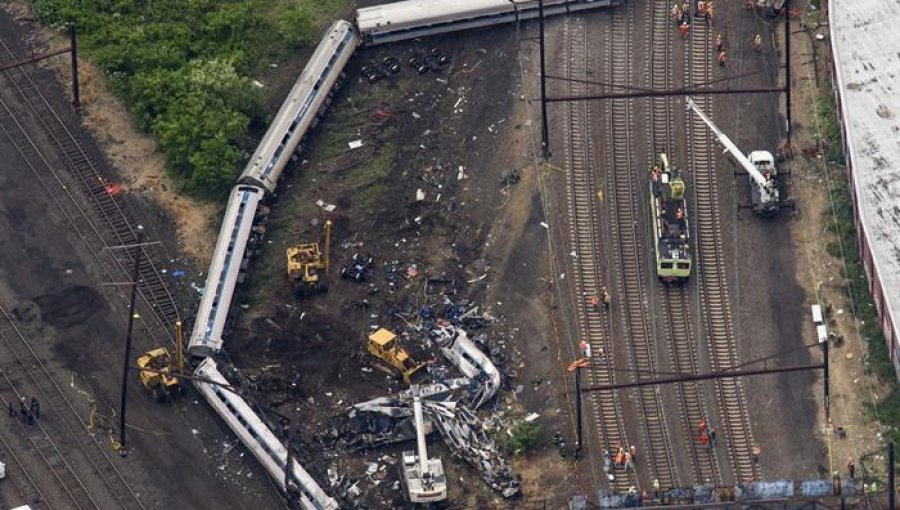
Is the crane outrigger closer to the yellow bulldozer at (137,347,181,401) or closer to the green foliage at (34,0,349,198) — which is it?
the green foliage at (34,0,349,198)

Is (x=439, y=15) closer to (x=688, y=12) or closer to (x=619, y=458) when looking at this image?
(x=688, y=12)

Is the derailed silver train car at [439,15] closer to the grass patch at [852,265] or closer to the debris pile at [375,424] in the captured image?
the grass patch at [852,265]

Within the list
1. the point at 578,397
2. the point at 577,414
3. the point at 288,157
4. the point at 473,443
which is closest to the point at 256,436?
the point at 473,443

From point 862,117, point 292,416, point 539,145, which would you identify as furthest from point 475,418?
point 862,117

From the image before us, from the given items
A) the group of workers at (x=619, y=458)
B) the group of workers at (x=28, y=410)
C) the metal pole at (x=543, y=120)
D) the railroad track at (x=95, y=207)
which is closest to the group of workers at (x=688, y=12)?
the metal pole at (x=543, y=120)

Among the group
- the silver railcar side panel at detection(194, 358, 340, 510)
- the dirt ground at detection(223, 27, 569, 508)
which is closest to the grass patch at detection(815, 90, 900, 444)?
the dirt ground at detection(223, 27, 569, 508)

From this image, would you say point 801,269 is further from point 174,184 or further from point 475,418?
point 174,184
